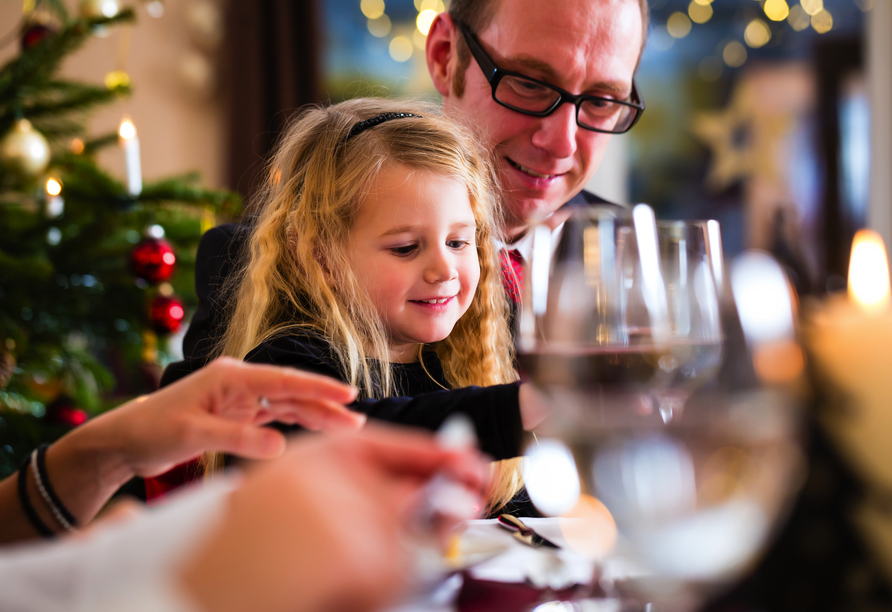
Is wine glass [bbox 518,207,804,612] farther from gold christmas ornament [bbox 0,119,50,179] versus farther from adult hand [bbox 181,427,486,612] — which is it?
gold christmas ornament [bbox 0,119,50,179]

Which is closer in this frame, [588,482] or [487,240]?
[588,482]

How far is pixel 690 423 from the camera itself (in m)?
0.35

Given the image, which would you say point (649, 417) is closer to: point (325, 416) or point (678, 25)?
point (325, 416)

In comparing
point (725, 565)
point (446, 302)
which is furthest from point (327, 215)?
point (725, 565)

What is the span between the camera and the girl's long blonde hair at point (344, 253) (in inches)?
44.1

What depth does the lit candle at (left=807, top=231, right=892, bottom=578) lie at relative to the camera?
0.33 metres

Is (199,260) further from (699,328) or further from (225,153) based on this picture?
(225,153)

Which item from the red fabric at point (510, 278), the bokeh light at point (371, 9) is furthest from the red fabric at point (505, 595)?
the bokeh light at point (371, 9)

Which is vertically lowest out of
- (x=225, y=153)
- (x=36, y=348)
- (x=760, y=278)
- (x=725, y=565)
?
(x=36, y=348)

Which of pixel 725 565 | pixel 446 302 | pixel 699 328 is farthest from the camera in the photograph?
pixel 446 302

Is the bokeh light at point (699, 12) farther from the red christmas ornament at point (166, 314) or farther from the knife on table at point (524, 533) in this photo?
the knife on table at point (524, 533)

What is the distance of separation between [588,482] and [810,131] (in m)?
3.86

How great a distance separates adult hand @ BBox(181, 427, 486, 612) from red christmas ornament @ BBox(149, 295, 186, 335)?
1323 millimetres

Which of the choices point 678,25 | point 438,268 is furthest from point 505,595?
point 678,25
